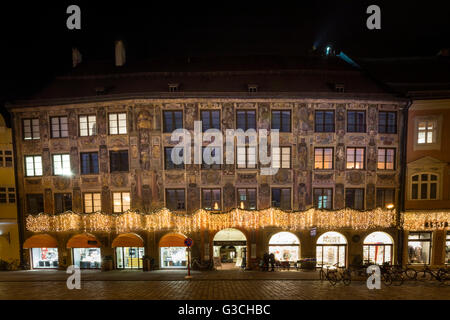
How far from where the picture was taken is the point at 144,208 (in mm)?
18875

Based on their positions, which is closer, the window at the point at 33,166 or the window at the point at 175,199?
the window at the point at 175,199

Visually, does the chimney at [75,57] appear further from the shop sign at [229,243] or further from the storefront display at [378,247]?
the storefront display at [378,247]

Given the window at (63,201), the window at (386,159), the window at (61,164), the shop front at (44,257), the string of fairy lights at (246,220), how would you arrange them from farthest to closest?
the shop front at (44,257), the window at (63,201), the window at (61,164), the window at (386,159), the string of fairy lights at (246,220)

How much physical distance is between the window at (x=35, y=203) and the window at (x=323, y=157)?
71.1 ft

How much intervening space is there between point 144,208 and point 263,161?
9635mm

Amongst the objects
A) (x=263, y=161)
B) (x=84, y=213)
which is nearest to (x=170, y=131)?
(x=263, y=161)

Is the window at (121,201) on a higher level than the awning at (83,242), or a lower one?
higher

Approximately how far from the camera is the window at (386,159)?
19.1 meters

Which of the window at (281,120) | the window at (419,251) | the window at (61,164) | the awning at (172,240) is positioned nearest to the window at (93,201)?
the window at (61,164)

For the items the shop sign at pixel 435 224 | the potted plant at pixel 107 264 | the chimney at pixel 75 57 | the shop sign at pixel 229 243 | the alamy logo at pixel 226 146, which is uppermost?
the chimney at pixel 75 57

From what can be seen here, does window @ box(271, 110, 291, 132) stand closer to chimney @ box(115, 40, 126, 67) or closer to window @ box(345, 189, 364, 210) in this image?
window @ box(345, 189, 364, 210)

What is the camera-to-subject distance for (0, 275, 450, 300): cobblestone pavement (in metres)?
13.1

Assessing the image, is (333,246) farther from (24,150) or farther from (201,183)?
(24,150)

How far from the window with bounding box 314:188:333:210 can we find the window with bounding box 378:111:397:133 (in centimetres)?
617
